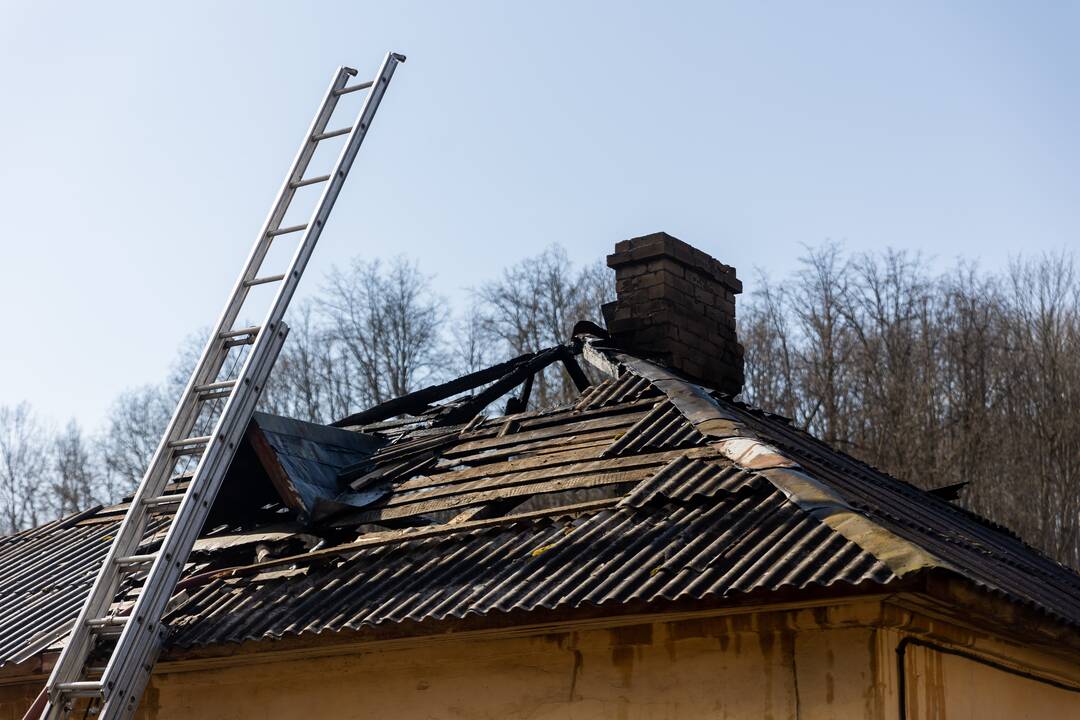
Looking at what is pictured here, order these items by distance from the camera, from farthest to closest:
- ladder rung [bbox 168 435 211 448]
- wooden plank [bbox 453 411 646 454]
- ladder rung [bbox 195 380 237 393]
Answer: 1. wooden plank [bbox 453 411 646 454]
2. ladder rung [bbox 195 380 237 393]
3. ladder rung [bbox 168 435 211 448]

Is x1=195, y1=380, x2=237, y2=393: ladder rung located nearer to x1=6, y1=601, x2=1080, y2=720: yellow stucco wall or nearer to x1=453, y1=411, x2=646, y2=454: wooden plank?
x1=6, y1=601, x2=1080, y2=720: yellow stucco wall

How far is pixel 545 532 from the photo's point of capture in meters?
7.06

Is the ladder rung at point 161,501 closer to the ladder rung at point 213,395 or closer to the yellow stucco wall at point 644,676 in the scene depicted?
the ladder rung at point 213,395

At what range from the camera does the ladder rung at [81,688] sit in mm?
6477

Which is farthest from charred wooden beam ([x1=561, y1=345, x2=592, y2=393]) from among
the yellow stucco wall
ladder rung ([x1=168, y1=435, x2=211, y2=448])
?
the yellow stucco wall

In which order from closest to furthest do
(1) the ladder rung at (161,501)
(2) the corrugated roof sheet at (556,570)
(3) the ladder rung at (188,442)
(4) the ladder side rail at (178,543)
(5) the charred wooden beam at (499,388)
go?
(2) the corrugated roof sheet at (556,570) → (4) the ladder side rail at (178,543) → (1) the ladder rung at (161,501) → (3) the ladder rung at (188,442) → (5) the charred wooden beam at (499,388)

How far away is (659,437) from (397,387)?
83.9ft

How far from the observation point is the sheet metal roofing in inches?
234

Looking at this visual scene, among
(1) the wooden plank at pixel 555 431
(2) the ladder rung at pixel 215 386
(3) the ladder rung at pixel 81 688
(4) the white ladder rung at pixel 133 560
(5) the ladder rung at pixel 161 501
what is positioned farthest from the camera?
(1) the wooden plank at pixel 555 431

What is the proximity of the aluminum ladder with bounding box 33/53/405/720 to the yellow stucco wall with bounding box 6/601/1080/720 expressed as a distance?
1.98 feet

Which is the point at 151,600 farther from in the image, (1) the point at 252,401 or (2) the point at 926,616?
(2) the point at 926,616

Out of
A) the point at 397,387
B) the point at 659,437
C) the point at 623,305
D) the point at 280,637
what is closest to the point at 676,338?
the point at 623,305

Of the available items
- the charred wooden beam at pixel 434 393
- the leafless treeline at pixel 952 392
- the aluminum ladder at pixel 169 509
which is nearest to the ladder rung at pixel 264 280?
the aluminum ladder at pixel 169 509

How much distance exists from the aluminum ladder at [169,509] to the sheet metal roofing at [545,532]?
1.10 feet
